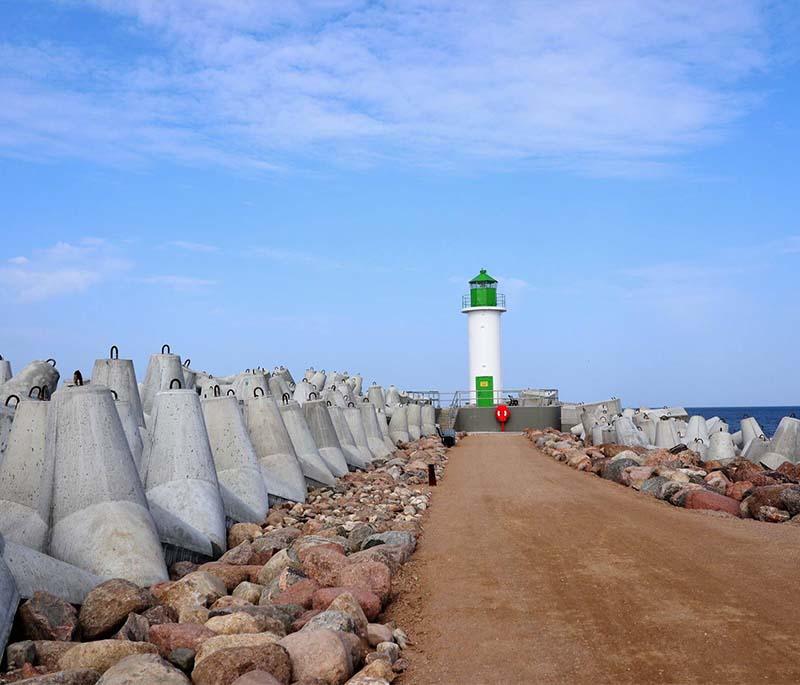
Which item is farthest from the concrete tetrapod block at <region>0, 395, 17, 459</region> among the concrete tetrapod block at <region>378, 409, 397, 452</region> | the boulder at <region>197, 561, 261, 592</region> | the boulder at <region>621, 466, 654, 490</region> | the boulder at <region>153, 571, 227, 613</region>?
the concrete tetrapod block at <region>378, 409, 397, 452</region>

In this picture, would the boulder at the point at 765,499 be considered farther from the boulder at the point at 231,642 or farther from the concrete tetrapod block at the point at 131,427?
the boulder at the point at 231,642

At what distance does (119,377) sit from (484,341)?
1353 inches

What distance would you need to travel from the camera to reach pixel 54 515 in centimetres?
827

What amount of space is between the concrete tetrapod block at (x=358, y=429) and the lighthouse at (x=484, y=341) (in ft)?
74.1

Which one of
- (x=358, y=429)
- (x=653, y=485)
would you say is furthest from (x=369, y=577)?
A: (x=358, y=429)

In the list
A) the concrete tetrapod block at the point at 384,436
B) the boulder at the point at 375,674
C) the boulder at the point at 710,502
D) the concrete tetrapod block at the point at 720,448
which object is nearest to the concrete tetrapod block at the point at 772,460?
the concrete tetrapod block at the point at 720,448

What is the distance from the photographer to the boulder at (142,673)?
5250 mm

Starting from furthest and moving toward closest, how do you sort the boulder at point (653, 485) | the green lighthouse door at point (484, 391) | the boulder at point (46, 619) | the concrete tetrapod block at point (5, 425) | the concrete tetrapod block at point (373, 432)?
the green lighthouse door at point (484, 391) → the concrete tetrapod block at point (373, 432) → the boulder at point (653, 485) → the concrete tetrapod block at point (5, 425) → the boulder at point (46, 619)

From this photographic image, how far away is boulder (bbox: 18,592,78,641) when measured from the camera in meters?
6.27

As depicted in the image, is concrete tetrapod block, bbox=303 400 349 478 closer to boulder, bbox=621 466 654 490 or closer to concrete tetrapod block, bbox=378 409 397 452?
boulder, bbox=621 466 654 490

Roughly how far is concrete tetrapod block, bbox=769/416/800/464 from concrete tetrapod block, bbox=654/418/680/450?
207 inches

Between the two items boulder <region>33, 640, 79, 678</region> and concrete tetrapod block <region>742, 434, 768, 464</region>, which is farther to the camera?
concrete tetrapod block <region>742, 434, 768, 464</region>

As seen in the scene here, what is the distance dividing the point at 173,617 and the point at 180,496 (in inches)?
121

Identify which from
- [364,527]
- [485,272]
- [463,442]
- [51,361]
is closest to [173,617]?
[364,527]
